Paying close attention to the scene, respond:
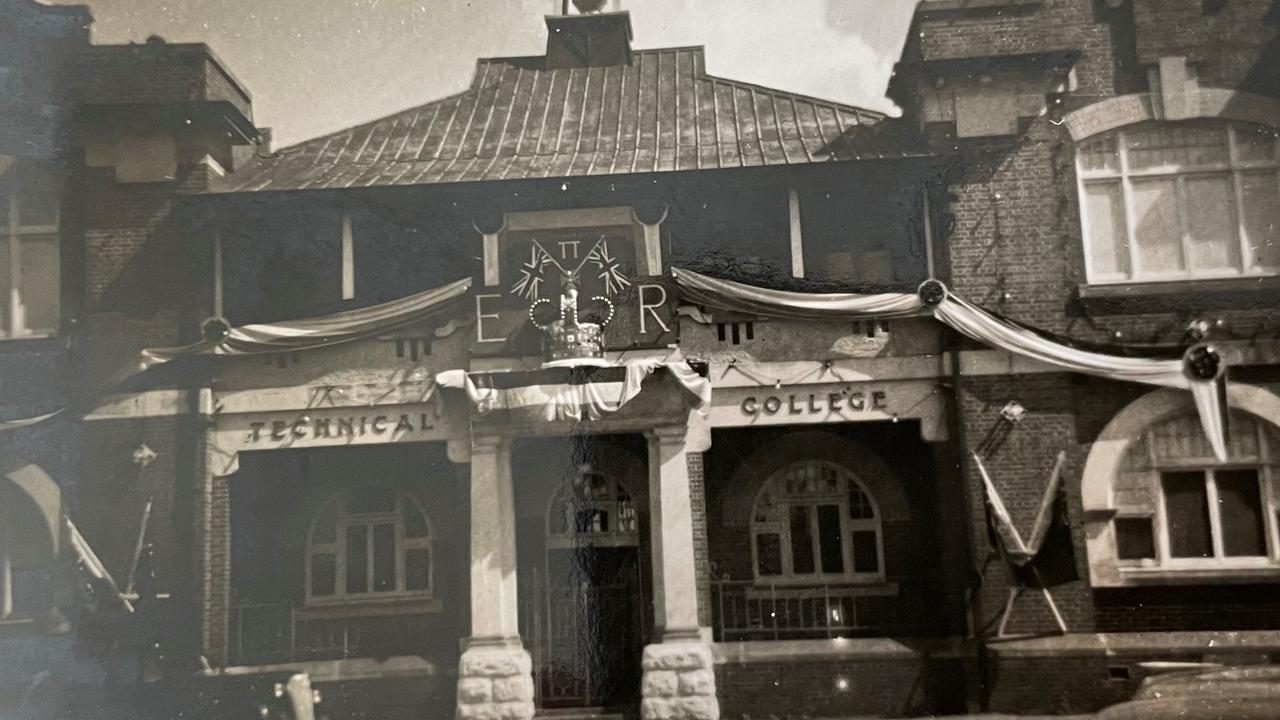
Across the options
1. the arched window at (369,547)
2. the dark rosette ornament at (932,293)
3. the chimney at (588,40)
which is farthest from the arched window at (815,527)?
the chimney at (588,40)

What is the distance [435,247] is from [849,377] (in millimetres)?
3168

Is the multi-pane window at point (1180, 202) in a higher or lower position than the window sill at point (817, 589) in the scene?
higher

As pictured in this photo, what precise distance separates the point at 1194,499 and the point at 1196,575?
1.82 feet

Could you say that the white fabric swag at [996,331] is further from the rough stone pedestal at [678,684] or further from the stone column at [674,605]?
the rough stone pedestal at [678,684]

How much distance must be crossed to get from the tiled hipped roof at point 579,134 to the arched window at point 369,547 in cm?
235

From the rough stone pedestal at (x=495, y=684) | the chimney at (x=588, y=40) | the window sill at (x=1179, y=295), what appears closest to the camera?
the rough stone pedestal at (x=495, y=684)

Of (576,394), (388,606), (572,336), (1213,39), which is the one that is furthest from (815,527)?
(1213,39)

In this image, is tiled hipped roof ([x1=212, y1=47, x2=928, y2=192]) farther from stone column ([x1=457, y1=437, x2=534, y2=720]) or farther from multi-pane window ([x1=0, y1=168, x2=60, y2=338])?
stone column ([x1=457, y1=437, x2=534, y2=720])

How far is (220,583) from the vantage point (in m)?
6.96

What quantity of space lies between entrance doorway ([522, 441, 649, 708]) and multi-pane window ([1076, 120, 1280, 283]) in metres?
3.96

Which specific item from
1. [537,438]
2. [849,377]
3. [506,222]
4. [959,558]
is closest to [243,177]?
[506,222]

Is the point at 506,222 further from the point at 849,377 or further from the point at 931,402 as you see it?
the point at 931,402

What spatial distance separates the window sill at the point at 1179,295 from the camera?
718 centimetres

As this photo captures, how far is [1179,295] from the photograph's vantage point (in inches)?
284
